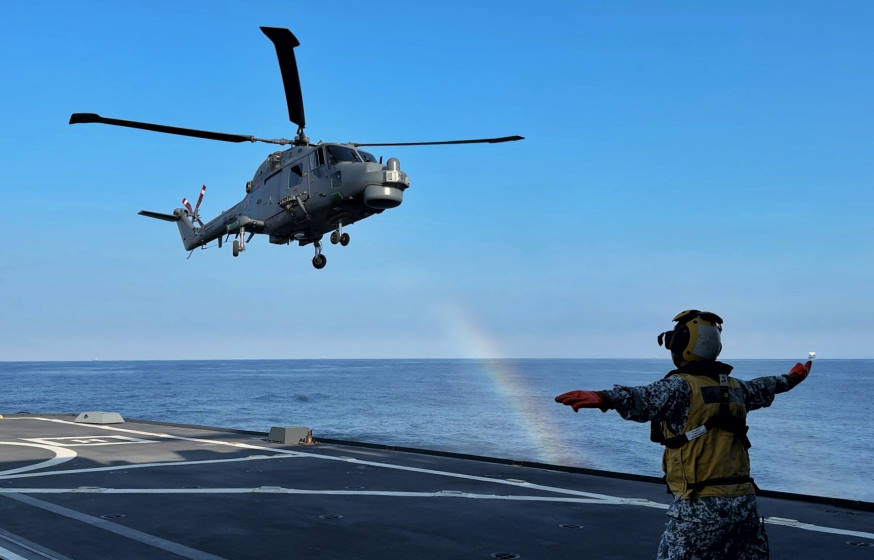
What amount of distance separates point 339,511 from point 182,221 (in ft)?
68.4

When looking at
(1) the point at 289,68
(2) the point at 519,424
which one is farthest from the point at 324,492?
(2) the point at 519,424

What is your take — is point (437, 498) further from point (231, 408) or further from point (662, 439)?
point (231, 408)

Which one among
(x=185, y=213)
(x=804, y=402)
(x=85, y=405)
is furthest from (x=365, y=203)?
(x=804, y=402)

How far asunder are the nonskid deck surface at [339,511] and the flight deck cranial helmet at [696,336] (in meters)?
4.21

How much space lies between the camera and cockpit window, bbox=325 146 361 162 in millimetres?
19297

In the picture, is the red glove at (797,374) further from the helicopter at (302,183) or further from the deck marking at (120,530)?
the helicopter at (302,183)

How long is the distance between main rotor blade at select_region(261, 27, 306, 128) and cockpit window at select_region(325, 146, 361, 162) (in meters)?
1.17

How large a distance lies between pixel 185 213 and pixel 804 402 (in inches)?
3325

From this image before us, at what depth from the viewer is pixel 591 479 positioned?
1420 cm

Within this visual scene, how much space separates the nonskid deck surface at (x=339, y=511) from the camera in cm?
863

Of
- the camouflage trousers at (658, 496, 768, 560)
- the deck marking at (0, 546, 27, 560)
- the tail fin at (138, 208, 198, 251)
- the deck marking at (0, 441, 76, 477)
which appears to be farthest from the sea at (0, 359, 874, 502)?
the camouflage trousers at (658, 496, 768, 560)

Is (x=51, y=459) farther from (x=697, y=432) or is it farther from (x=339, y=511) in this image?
(x=697, y=432)

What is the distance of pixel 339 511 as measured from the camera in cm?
1088

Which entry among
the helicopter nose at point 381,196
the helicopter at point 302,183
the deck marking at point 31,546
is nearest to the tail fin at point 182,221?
the helicopter at point 302,183
